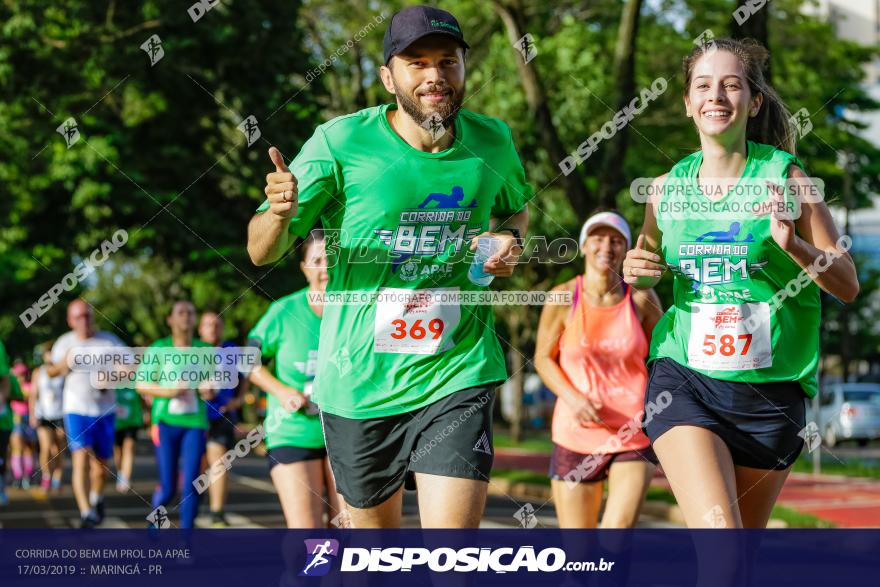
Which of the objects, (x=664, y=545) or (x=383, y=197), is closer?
(x=383, y=197)

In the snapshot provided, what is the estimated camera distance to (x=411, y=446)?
4.54m

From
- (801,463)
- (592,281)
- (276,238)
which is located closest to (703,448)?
(276,238)

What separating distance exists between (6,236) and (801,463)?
13.2m

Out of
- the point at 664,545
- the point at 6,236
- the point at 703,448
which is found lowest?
the point at 664,545

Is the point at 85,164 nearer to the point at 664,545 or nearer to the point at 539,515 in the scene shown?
the point at 539,515

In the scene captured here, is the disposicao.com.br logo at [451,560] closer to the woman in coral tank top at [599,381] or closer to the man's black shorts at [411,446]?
the man's black shorts at [411,446]

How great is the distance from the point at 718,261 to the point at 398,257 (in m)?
1.10

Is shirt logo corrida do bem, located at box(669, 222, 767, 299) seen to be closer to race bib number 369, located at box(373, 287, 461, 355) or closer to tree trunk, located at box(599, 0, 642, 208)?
race bib number 369, located at box(373, 287, 461, 355)

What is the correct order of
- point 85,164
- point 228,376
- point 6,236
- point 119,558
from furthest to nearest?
point 6,236
point 85,164
point 228,376
point 119,558

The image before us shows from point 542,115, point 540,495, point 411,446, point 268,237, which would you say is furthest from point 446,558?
point 540,495

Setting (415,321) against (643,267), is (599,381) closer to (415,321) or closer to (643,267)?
(643,267)

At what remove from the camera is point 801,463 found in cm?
2166

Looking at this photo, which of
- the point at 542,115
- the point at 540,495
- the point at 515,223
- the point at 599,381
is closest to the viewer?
the point at 515,223

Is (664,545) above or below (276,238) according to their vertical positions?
below
